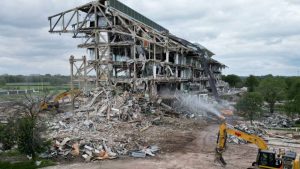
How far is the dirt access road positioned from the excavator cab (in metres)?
3.14

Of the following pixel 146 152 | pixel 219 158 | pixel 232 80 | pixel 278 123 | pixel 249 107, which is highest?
pixel 232 80

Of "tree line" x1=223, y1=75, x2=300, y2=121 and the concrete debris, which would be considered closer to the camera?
the concrete debris

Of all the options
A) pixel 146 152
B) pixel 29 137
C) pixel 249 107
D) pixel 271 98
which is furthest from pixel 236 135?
pixel 271 98

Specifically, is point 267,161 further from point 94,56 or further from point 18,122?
point 94,56

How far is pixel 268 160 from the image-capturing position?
49.4 ft

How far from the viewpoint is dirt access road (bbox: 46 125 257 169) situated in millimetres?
18500

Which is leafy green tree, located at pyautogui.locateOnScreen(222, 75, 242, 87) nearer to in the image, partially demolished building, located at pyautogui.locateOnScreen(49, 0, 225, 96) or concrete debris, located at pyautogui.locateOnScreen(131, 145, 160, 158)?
partially demolished building, located at pyautogui.locateOnScreen(49, 0, 225, 96)

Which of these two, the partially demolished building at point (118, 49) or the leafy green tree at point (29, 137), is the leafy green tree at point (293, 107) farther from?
the leafy green tree at point (29, 137)

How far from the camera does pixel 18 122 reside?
19344 millimetres

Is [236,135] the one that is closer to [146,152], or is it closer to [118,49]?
[146,152]

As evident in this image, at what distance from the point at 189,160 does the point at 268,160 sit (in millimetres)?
5688

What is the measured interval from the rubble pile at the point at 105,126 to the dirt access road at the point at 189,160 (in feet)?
3.51

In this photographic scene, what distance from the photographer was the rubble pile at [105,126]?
838 inches

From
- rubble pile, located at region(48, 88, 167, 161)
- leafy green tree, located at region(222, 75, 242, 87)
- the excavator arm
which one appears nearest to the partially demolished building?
rubble pile, located at region(48, 88, 167, 161)
